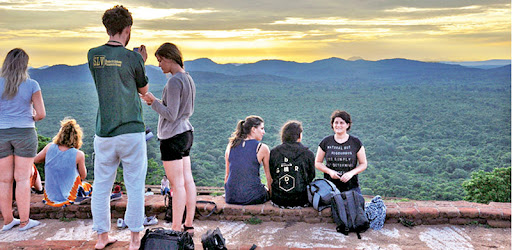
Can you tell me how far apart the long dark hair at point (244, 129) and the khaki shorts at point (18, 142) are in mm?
1695

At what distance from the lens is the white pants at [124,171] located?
2.97 metres

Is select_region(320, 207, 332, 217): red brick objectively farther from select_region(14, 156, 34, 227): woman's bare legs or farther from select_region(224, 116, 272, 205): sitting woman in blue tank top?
select_region(14, 156, 34, 227): woman's bare legs

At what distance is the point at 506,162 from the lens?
1395 inches

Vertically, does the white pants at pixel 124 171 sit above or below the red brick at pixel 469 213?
above

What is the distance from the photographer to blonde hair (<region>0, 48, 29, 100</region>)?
3.59 metres

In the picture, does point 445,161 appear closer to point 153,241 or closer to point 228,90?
point 153,241

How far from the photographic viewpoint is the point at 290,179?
4254mm

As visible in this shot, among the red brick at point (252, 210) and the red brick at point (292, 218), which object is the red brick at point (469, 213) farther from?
the red brick at point (252, 210)

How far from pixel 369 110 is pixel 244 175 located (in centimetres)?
5670

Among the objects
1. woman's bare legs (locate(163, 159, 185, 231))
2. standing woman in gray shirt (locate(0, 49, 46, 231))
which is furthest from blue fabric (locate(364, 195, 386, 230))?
standing woman in gray shirt (locate(0, 49, 46, 231))

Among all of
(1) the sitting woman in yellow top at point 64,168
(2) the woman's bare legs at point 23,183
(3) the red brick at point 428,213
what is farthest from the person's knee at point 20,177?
(3) the red brick at point 428,213

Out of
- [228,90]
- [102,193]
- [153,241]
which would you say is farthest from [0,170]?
[228,90]

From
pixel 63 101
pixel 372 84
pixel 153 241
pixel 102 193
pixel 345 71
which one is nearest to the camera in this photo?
pixel 153 241

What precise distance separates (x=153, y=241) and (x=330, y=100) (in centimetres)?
6415
